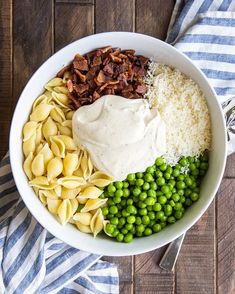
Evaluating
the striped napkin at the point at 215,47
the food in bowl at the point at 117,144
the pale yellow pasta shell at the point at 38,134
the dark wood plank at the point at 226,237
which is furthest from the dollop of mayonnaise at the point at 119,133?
the dark wood plank at the point at 226,237

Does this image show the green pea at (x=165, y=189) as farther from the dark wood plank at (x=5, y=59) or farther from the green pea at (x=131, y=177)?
the dark wood plank at (x=5, y=59)

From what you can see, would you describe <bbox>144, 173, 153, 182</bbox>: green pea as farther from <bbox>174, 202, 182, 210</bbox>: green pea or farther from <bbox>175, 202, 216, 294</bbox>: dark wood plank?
<bbox>175, 202, 216, 294</bbox>: dark wood plank

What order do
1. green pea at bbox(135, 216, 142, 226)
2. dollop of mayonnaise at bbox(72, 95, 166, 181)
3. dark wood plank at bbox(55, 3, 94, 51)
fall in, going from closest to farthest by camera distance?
dollop of mayonnaise at bbox(72, 95, 166, 181) → green pea at bbox(135, 216, 142, 226) → dark wood plank at bbox(55, 3, 94, 51)

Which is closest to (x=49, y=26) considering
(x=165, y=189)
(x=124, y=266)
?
(x=165, y=189)

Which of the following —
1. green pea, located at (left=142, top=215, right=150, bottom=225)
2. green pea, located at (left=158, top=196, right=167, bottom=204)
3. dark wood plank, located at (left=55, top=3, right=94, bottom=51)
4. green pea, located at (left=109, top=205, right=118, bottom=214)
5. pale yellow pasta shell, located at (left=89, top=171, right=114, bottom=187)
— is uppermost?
dark wood plank, located at (left=55, top=3, right=94, bottom=51)

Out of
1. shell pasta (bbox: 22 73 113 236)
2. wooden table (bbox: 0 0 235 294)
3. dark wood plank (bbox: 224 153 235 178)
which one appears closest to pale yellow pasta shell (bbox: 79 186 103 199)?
shell pasta (bbox: 22 73 113 236)

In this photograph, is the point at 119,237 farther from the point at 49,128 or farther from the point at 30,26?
the point at 30,26

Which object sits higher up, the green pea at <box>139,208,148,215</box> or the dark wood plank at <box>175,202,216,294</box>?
the green pea at <box>139,208,148,215</box>
